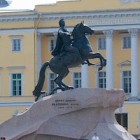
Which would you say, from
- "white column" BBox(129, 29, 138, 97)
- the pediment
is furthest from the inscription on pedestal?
the pediment

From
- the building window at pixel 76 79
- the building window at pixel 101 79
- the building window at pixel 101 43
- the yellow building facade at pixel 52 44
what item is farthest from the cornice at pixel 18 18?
the building window at pixel 101 79

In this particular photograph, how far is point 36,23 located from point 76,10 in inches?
115

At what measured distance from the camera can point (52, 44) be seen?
210ft

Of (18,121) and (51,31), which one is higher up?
(51,31)

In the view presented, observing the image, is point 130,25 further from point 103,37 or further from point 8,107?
point 8,107

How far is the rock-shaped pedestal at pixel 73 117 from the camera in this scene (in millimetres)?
27734

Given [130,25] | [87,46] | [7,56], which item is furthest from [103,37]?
[87,46]

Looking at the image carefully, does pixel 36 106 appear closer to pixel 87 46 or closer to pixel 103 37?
pixel 87 46

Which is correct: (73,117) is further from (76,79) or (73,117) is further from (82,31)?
(76,79)

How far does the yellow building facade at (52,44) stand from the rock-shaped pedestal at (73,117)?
33310mm

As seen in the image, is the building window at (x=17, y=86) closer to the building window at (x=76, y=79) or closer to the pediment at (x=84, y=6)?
the building window at (x=76, y=79)

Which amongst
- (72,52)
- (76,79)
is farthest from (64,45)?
(76,79)

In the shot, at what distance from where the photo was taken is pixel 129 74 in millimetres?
62781

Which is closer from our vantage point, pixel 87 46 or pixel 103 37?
pixel 87 46
